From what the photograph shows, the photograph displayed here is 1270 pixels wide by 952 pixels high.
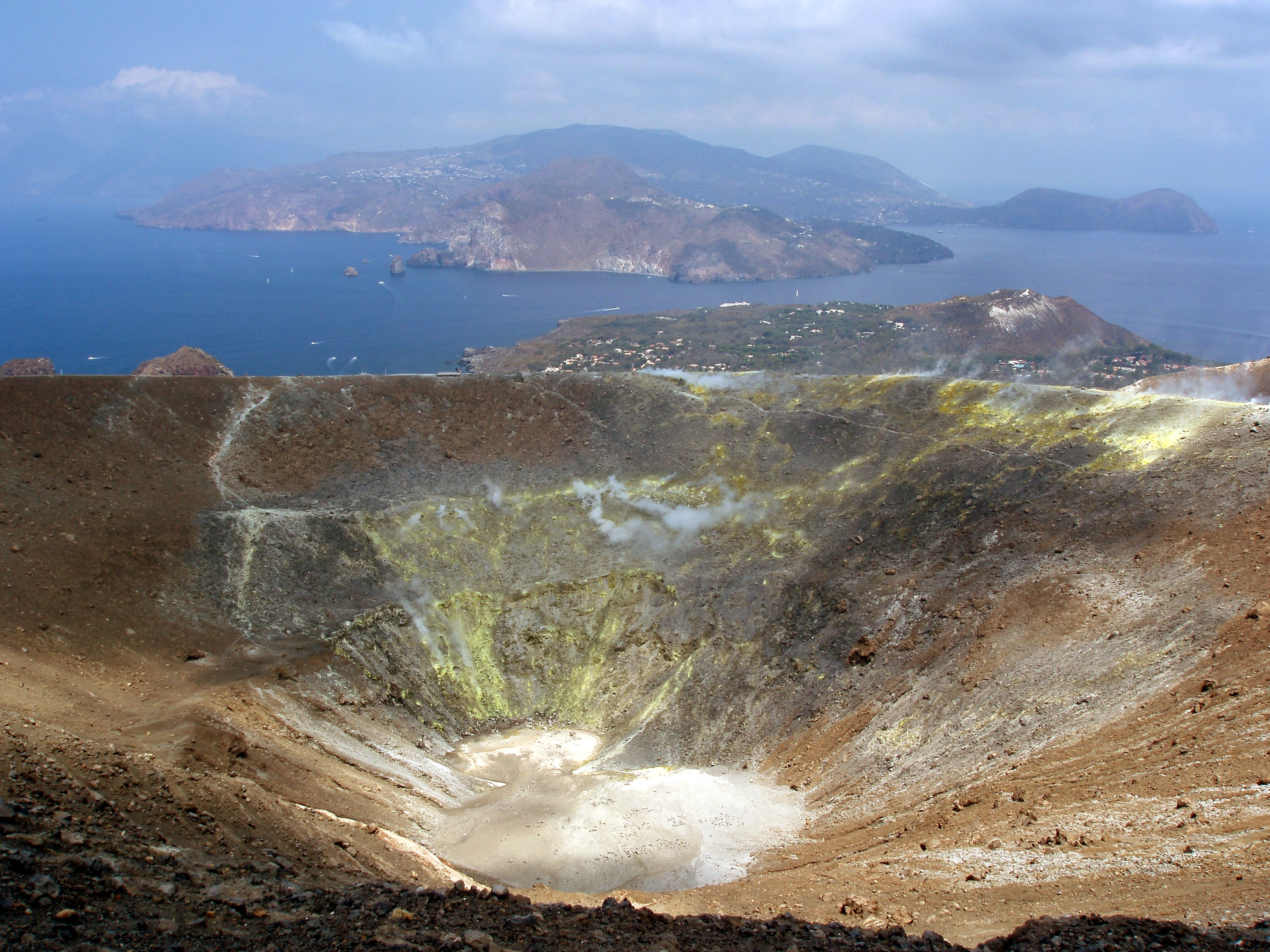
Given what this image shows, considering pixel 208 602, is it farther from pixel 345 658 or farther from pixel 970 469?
pixel 970 469

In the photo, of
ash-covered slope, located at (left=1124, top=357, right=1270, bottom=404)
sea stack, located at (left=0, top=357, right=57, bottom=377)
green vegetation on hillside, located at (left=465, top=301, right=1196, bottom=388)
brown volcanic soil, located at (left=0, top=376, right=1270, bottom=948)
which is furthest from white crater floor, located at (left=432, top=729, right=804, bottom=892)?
sea stack, located at (left=0, top=357, right=57, bottom=377)

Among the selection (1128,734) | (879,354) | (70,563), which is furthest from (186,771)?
(879,354)

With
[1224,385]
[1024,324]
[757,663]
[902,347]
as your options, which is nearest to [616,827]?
[757,663]

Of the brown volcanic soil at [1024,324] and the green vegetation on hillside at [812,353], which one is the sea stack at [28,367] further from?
the brown volcanic soil at [1024,324]

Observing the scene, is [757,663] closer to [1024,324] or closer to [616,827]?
[616,827]

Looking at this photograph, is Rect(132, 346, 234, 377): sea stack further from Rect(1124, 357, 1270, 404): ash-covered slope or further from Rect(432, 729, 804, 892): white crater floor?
Rect(1124, 357, 1270, 404): ash-covered slope

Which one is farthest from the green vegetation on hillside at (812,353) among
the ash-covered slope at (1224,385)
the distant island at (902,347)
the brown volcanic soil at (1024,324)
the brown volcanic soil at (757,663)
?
the brown volcanic soil at (757,663)
